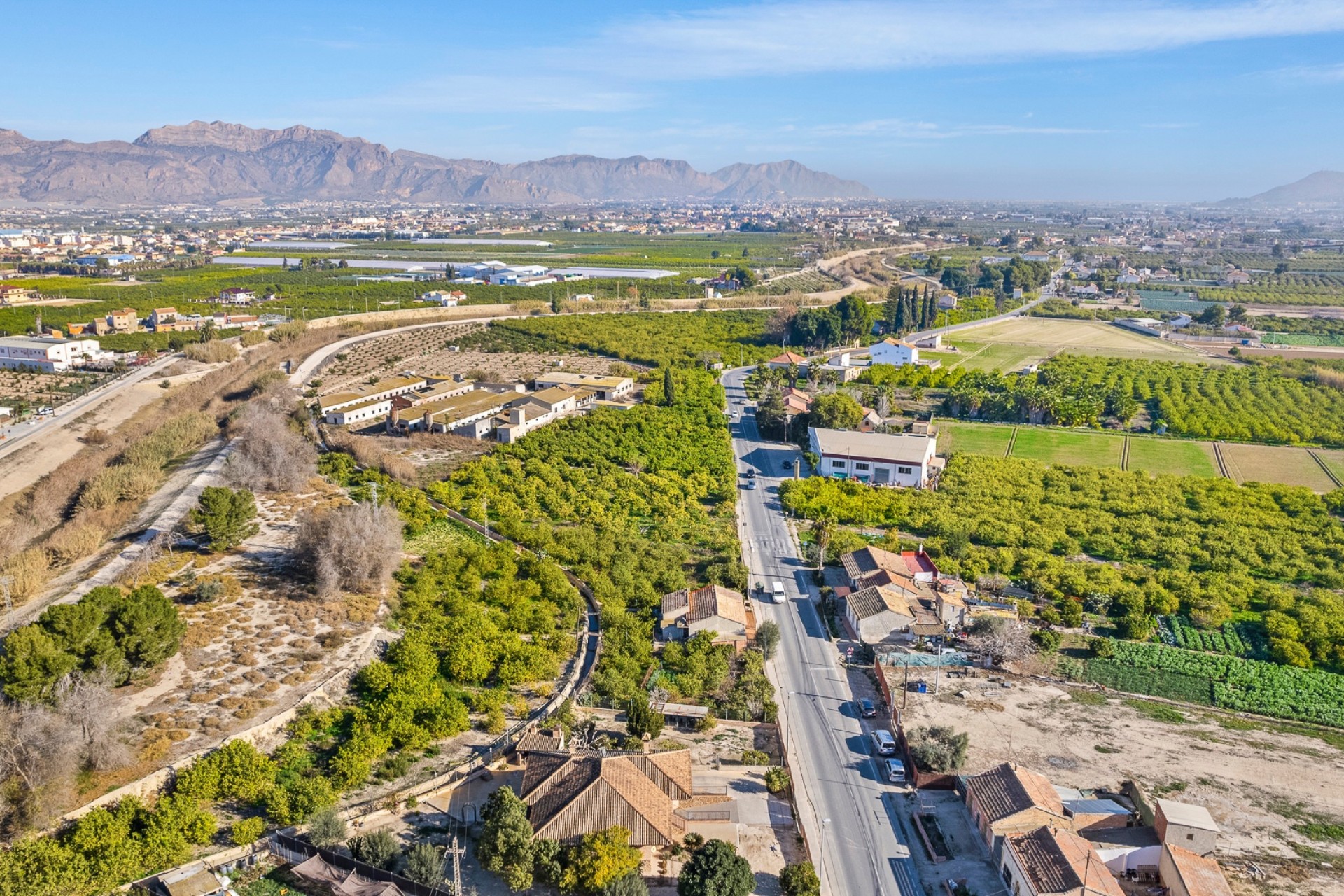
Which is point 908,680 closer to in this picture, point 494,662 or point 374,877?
point 494,662

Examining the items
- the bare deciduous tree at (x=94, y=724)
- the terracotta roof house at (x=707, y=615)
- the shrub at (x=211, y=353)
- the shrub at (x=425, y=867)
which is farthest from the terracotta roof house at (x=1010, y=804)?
the shrub at (x=211, y=353)

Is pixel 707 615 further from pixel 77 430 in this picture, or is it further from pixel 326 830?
pixel 77 430

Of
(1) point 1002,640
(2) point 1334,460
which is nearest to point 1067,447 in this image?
(2) point 1334,460

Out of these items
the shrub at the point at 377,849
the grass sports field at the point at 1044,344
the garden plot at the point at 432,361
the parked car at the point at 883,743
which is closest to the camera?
the shrub at the point at 377,849

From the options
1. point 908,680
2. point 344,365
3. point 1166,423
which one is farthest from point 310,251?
point 908,680

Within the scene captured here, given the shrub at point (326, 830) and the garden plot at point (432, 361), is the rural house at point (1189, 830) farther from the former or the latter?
the garden plot at point (432, 361)

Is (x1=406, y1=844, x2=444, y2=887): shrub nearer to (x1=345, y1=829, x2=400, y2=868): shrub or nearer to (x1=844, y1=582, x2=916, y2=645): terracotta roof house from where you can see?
(x1=345, y1=829, x2=400, y2=868): shrub
